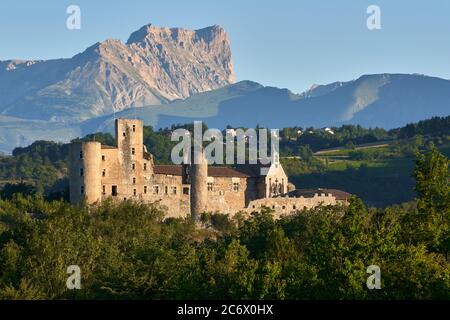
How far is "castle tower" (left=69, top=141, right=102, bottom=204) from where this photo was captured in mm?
91562

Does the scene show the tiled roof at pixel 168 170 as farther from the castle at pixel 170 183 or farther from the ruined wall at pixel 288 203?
the ruined wall at pixel 288 203

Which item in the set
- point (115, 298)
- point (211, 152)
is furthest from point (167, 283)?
point (211, 152)

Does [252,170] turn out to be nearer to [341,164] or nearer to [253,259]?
[253,259]

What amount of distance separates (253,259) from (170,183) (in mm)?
30387

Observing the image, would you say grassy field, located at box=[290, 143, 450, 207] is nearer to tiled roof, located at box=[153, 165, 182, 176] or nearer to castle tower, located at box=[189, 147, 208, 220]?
tiled roof, located at box=[153, 165, 182, 176]

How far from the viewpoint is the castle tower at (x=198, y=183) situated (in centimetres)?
9631

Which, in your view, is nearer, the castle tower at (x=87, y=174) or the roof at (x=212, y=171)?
the castle tower at (x=87, y=174)

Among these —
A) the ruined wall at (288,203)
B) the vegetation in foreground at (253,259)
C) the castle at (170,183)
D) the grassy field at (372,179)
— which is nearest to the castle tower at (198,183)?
the castle at (170,183)

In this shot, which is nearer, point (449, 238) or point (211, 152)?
point (449, 238)

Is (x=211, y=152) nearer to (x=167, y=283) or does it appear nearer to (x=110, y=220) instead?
(x=110, y=220)

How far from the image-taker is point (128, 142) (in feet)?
309

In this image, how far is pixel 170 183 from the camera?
9606 centimetres

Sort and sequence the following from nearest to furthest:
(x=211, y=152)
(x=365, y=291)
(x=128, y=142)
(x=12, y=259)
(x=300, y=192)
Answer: (x=365, y=291) → (x=12, y=259) → (x=128, y=142) → (x=300, y=192) → (x=211, y=152)

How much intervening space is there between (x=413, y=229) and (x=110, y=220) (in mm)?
30927
